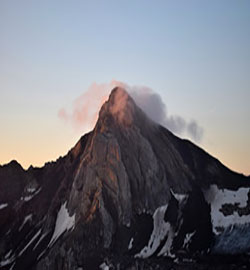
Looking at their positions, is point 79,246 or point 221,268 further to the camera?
point 79,246

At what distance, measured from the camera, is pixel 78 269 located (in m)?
190

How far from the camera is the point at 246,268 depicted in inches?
6481

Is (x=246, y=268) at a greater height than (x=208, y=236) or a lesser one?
lesser

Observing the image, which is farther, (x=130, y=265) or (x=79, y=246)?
(x=79, y=246)

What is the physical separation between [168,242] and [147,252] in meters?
10.5

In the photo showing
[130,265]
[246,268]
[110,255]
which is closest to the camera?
[246,268]

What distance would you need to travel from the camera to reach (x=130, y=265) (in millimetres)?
179500

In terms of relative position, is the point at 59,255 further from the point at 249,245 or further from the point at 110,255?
the point at 249,245

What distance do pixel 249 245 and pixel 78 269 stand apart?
226ft

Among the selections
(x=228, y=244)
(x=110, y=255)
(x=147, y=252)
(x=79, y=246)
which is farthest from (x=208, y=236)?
(x=79, y=246)

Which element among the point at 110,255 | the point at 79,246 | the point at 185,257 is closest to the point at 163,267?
the point at 185,257

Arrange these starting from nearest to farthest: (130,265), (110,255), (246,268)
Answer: (246,268)
(130,265)
(110,255)

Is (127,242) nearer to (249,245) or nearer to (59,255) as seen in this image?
(59,255)

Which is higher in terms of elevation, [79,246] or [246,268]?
Result: [79,246]
